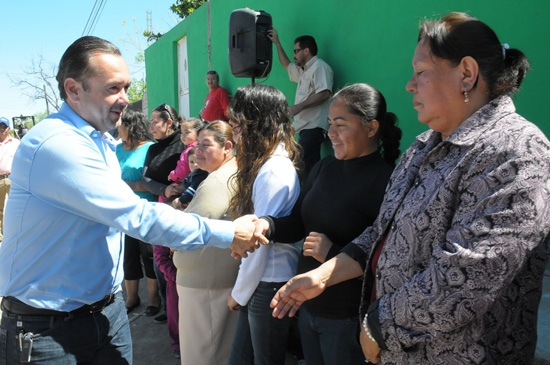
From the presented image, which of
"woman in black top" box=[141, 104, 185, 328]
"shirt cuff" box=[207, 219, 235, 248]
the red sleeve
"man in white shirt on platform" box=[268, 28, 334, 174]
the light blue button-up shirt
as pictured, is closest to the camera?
the light blue button-up shirt

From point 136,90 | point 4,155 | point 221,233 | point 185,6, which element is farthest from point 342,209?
point 136,90

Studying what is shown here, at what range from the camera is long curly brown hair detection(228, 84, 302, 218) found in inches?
93.0

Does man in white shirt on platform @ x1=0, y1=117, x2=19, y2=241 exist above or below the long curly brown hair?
below

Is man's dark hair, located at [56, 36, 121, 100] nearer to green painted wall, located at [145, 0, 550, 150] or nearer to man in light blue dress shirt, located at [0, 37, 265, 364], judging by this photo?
man in light blue dress shirt, located at [0, 37, 265, 364]

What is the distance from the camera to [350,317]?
1.88 m

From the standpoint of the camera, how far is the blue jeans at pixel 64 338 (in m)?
1.75

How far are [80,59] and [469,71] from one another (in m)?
1.52

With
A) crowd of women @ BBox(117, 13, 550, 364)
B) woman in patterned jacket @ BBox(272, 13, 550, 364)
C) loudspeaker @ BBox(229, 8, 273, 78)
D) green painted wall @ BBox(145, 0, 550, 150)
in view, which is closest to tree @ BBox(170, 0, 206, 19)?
green painted wall @ BBox(145, 0, 550, 150)

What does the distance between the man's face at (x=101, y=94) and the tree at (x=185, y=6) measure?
1631cm

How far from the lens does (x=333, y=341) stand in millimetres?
1869

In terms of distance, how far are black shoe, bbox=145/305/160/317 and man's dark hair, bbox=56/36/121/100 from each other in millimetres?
3152

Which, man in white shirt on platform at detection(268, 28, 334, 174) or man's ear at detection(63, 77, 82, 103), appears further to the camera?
man in white shirt on platform at detection(268, 28, 334, 174)

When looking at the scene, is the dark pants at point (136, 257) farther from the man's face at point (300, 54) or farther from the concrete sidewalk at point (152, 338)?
the man's face at point (300, 54)

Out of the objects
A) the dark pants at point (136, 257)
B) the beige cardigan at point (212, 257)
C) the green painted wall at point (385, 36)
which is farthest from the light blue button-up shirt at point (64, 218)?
the dark pants at point (136, 257)
